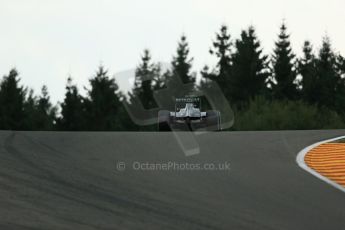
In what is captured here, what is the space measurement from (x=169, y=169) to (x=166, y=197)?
6.95 feet

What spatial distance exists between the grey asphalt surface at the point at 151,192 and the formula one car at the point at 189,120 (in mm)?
7446

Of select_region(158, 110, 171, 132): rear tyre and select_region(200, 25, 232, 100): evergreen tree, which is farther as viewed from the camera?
select_region(200, 25, 232, 100): evergreen tree

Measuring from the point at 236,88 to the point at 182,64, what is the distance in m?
12.1

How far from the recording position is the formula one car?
17.9 metres

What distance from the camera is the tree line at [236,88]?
178ft

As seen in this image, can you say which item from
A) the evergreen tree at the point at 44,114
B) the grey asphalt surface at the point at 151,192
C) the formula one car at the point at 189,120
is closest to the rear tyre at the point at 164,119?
the formula one car at the point at 189,120

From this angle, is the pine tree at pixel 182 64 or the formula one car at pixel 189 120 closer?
the formula one car at pixel 189 120

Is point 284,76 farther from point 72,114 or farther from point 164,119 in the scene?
point 164,119

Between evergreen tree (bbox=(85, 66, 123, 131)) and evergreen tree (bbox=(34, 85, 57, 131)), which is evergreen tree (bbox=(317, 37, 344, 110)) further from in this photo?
evergreen tree (bbox=(34, 85, 57, 131))

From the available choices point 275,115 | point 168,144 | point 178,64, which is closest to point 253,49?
point 178,64

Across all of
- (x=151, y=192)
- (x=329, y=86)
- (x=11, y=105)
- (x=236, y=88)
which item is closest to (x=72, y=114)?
(x=11, y=105)

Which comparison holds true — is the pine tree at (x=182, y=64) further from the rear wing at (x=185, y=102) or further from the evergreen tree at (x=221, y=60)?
the rear wing at (x=185, y=102)

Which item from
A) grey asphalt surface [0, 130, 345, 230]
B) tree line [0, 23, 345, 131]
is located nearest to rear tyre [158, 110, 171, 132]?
grey asphalt surface [0, 130, 345, 230]

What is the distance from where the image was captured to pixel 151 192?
6.25m
